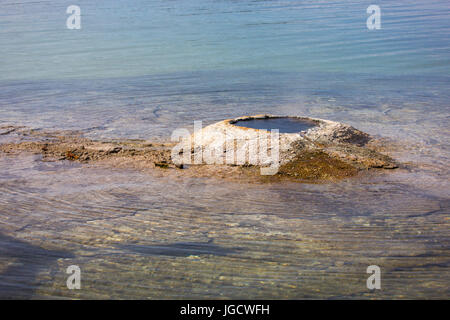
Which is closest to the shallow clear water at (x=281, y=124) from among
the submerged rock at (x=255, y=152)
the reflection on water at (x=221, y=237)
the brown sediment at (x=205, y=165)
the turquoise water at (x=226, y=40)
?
the submerged rock at (x=255, y=152)

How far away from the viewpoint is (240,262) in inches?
133

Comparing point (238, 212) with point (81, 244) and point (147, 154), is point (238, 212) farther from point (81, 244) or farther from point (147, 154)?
point (147, 154)

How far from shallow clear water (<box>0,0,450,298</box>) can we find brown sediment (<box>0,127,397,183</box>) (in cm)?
20

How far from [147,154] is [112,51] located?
9258 mm

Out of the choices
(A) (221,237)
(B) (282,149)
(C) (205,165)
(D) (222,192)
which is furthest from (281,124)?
(A) (221,237)

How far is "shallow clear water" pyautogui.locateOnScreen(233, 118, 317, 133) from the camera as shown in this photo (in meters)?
5.46

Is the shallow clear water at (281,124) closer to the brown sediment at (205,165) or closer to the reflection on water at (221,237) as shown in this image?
the brown sediment at (205,165)

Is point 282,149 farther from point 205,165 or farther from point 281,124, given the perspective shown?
point 205,165

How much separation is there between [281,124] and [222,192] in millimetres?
1465

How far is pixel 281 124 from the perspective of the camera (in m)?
5.62

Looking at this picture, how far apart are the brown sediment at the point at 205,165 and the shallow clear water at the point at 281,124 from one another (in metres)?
0.38

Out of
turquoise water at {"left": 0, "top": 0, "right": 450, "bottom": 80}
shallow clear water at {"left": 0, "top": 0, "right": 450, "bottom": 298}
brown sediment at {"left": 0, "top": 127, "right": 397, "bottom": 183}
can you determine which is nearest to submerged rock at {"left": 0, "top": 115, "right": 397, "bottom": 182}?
brown sediment at {"left": 0, "top": 127, "right": 397, "bottom": 183}

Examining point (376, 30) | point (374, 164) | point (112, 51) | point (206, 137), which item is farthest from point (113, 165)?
point (376, 30)

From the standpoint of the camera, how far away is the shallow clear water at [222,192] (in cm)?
325
